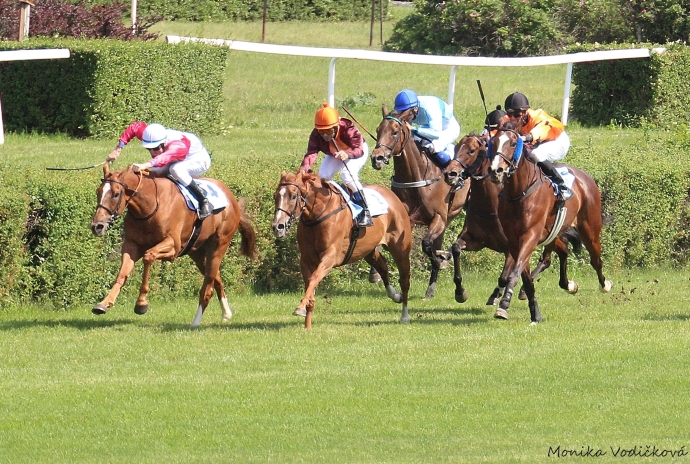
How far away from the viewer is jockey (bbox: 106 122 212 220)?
11656 millimetres

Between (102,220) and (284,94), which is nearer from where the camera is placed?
(102,220)

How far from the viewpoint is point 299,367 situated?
9.95 m

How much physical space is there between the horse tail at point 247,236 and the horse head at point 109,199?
83.9 inches

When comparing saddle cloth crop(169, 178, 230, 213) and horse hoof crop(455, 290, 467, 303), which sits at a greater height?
saddle cloth crop(169, 178, 230, 213)

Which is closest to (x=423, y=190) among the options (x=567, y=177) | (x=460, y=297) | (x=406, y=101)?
(x=406, y=101)

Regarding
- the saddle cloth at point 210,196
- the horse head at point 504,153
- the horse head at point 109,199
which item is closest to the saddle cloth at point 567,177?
the horse head at point 504,153

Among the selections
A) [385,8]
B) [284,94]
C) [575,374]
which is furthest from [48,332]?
[385,8]

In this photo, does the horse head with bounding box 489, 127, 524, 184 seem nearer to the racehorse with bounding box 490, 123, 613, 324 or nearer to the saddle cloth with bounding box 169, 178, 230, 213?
the racehorse with bounding box 490, 123, 613, 324

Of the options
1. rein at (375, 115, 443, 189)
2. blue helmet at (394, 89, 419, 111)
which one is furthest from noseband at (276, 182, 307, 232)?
blue helmet at (394, 89, 419, 111)

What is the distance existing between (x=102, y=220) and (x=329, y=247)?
1.98 metres

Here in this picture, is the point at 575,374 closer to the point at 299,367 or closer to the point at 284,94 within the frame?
the point at 299,367

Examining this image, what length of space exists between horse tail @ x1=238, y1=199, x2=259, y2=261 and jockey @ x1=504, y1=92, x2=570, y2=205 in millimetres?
2827

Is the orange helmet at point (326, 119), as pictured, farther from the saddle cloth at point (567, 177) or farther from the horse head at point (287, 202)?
the saddle cloth at point (567, 177)

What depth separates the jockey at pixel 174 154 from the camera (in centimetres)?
1166
